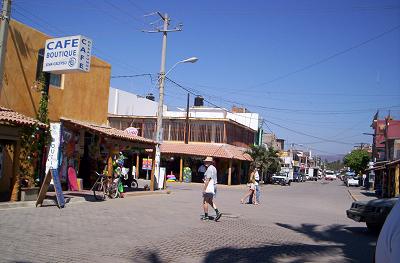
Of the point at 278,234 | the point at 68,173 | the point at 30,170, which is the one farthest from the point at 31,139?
the point at 278,234

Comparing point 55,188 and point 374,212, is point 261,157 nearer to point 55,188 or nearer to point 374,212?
point 55,188

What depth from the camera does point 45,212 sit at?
13.6 meters

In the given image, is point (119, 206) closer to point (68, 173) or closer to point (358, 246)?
point (68, 173)

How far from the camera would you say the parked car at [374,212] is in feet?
41.5

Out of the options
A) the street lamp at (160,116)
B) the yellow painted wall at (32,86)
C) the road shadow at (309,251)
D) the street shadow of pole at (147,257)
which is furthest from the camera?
the street lamp at (160,116)

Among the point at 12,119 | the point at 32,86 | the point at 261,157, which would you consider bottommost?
the point at 261,157

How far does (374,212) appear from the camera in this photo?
504 inches

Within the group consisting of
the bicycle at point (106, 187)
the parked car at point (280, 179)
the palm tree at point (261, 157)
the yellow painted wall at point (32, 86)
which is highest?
the yellow painted wall at point (32, 86)

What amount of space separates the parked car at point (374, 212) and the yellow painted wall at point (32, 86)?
12.6 meters

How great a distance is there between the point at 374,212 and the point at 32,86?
1332cm

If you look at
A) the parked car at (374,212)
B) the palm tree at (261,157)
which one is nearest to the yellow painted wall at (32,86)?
the parked car at (374,212)

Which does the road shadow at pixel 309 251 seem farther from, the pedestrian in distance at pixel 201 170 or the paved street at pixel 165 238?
the pedestrian in distance at pixel 201 170

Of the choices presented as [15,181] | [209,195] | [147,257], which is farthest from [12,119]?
[147,257]

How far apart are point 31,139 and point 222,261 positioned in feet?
34.0
